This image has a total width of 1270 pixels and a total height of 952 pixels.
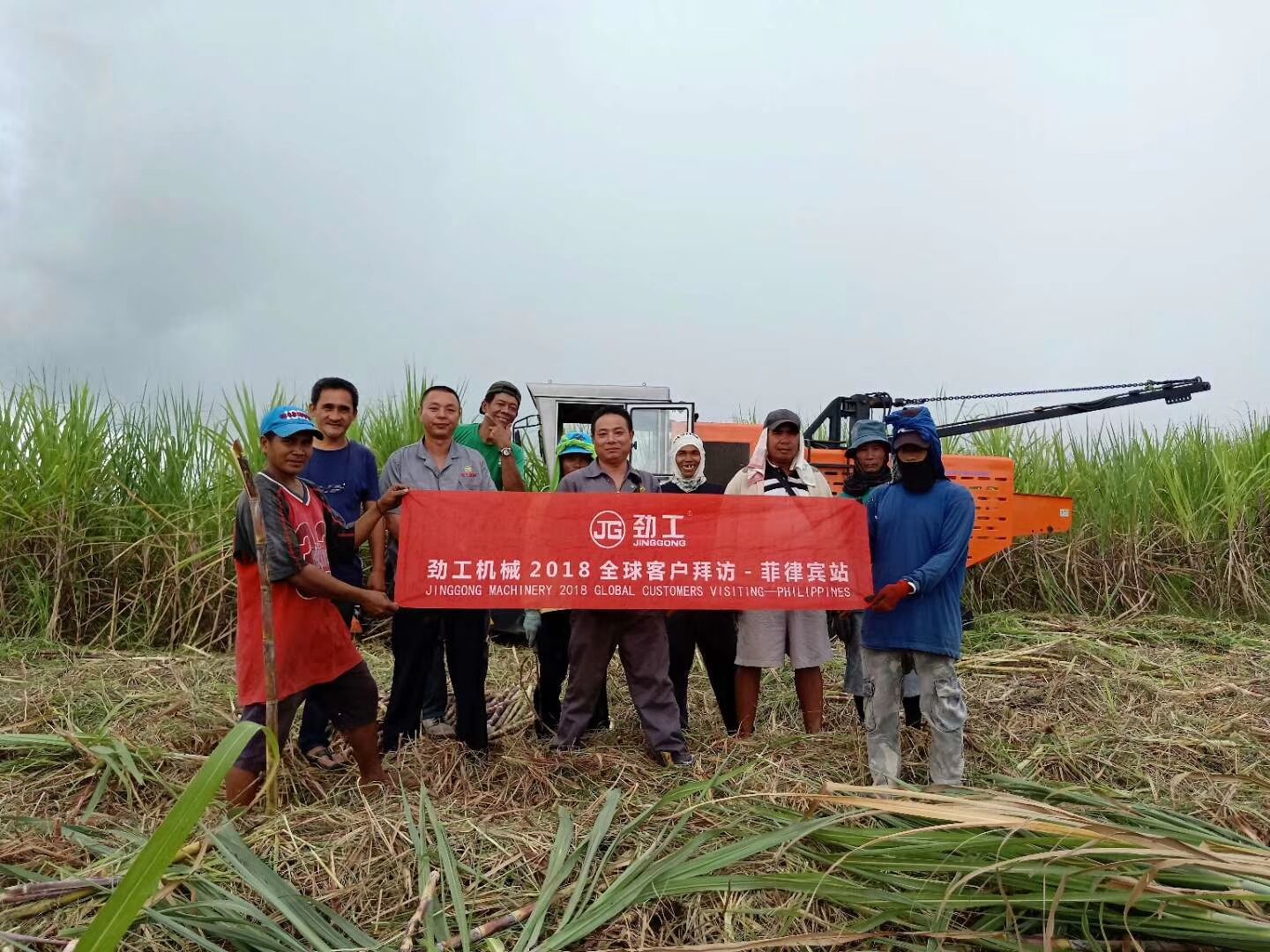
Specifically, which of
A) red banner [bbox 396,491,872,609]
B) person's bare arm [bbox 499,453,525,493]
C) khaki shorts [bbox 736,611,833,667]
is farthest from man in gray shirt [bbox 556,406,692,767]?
person's bare arm [bbox 499,453,525,493]

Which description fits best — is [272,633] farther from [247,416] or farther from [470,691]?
[247,416]

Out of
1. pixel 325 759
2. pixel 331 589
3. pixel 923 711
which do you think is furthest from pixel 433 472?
pixel 923 711

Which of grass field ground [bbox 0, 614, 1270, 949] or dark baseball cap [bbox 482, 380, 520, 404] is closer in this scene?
grass field ground [bbox 0, 614, 1270, 949]

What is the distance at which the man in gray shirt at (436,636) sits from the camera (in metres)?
3.65

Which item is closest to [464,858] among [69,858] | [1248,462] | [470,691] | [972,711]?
[470,691]

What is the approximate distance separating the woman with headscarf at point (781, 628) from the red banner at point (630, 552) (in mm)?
205

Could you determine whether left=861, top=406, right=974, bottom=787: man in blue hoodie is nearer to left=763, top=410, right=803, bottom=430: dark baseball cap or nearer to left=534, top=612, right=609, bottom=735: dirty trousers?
left=763, top=410, right=803, bottom=430: dark baseball cap

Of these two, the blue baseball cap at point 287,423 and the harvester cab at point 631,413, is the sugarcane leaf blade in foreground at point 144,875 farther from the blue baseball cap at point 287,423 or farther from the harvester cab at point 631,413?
the harvester cab at point 631,413

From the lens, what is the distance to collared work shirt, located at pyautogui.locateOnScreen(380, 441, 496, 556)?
3795mm

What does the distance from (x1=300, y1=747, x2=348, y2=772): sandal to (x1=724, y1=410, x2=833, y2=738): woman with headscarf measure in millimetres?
1934

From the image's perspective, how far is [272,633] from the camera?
2.72m

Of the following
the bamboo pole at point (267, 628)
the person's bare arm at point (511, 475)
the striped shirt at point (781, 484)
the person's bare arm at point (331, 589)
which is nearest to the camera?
the bamboo pole at point (267, 628)

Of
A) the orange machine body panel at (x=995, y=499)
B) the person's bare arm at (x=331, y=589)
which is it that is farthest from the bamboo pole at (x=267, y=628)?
the orange machine body panel at (x=995, y=499)

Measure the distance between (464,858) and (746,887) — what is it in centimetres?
96
